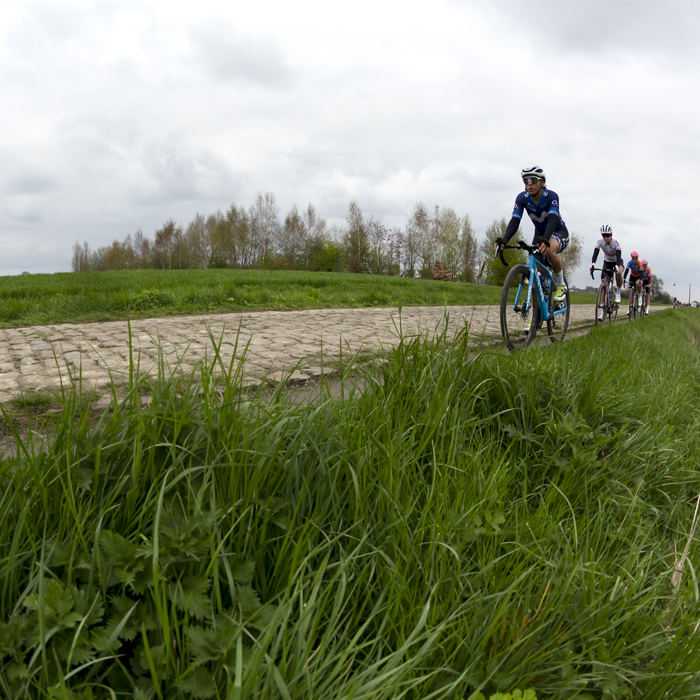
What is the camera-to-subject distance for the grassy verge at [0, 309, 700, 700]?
1.18 metres

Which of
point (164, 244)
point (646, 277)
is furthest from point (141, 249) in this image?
point (646, 277)

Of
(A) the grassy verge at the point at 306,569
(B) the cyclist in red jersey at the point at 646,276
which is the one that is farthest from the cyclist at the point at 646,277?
(A) the grassy verge at the point at 306,569

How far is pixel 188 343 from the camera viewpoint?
9.59 ft

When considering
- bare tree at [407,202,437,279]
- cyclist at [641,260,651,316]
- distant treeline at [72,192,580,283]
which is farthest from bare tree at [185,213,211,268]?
cyclist at [641,260,651,316]

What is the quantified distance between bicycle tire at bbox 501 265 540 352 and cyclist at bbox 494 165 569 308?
0.15 m

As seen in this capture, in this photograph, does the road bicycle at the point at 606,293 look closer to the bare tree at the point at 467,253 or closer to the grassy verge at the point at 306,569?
the grassy verge at the point at 306,569

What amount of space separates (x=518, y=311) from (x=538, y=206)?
5.33 feet

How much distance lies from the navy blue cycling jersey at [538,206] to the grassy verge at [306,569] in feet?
17.6

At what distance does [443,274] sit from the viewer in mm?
52344

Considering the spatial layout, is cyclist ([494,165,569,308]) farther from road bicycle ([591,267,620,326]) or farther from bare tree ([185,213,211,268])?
bare tree ([185,213,211,268])

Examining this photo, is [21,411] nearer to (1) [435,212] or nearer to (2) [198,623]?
(2) [198,623]

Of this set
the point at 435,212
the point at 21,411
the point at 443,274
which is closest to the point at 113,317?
the point at 21,411

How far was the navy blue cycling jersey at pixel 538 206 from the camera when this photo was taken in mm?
6840

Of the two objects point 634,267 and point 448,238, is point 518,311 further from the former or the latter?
point 448,238
